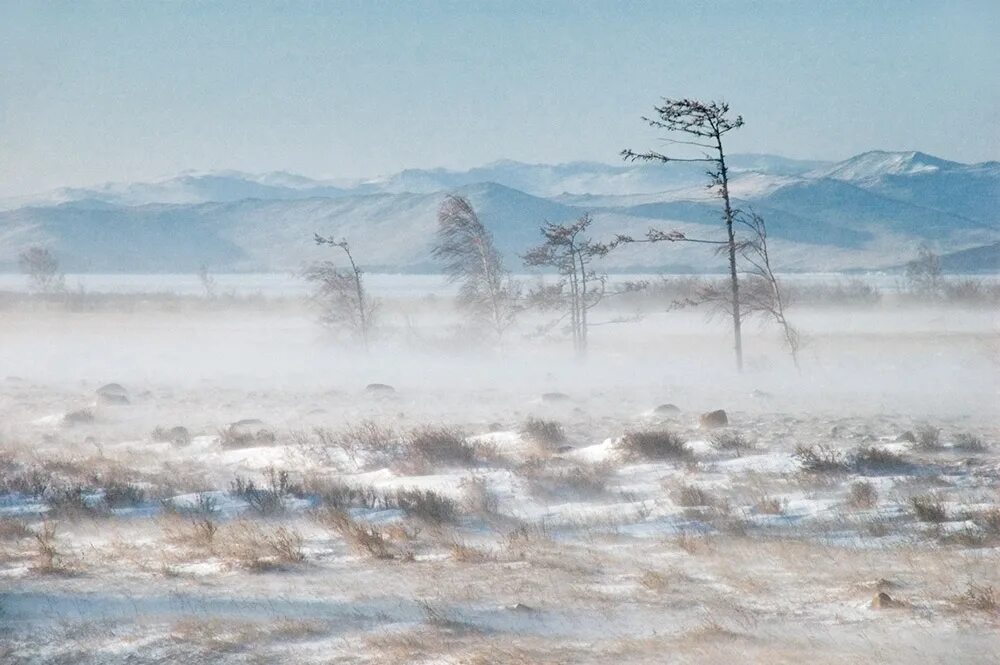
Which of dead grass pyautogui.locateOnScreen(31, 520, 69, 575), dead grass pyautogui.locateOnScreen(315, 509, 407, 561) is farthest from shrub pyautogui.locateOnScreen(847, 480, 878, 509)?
dead grass pyautogui.locateOnScreen(31, 520, 69, 575)

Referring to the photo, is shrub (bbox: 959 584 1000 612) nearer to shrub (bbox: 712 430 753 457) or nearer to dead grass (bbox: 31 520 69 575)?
dead grass (bbox: 31 520 69 575)

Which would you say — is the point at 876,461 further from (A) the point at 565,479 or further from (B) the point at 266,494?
(B) the point at 266,494

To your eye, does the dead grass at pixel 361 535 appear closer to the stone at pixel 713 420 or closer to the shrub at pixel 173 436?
the shrub at pixel 173 436

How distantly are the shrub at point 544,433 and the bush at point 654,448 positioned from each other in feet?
6.39

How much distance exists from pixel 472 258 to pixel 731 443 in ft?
81.2

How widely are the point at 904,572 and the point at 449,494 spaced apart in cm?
593

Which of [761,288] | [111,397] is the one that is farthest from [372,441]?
[761,288]

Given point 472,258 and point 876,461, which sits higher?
point 472,258

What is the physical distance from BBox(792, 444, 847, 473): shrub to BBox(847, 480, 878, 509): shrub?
152 cm

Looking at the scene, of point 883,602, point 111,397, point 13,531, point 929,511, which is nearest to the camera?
point 883,602

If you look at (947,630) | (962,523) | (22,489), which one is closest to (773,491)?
(962,523)

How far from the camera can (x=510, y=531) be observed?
9.66 metres

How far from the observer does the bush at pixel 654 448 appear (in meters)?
14.2

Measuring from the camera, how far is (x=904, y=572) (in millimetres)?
7543
